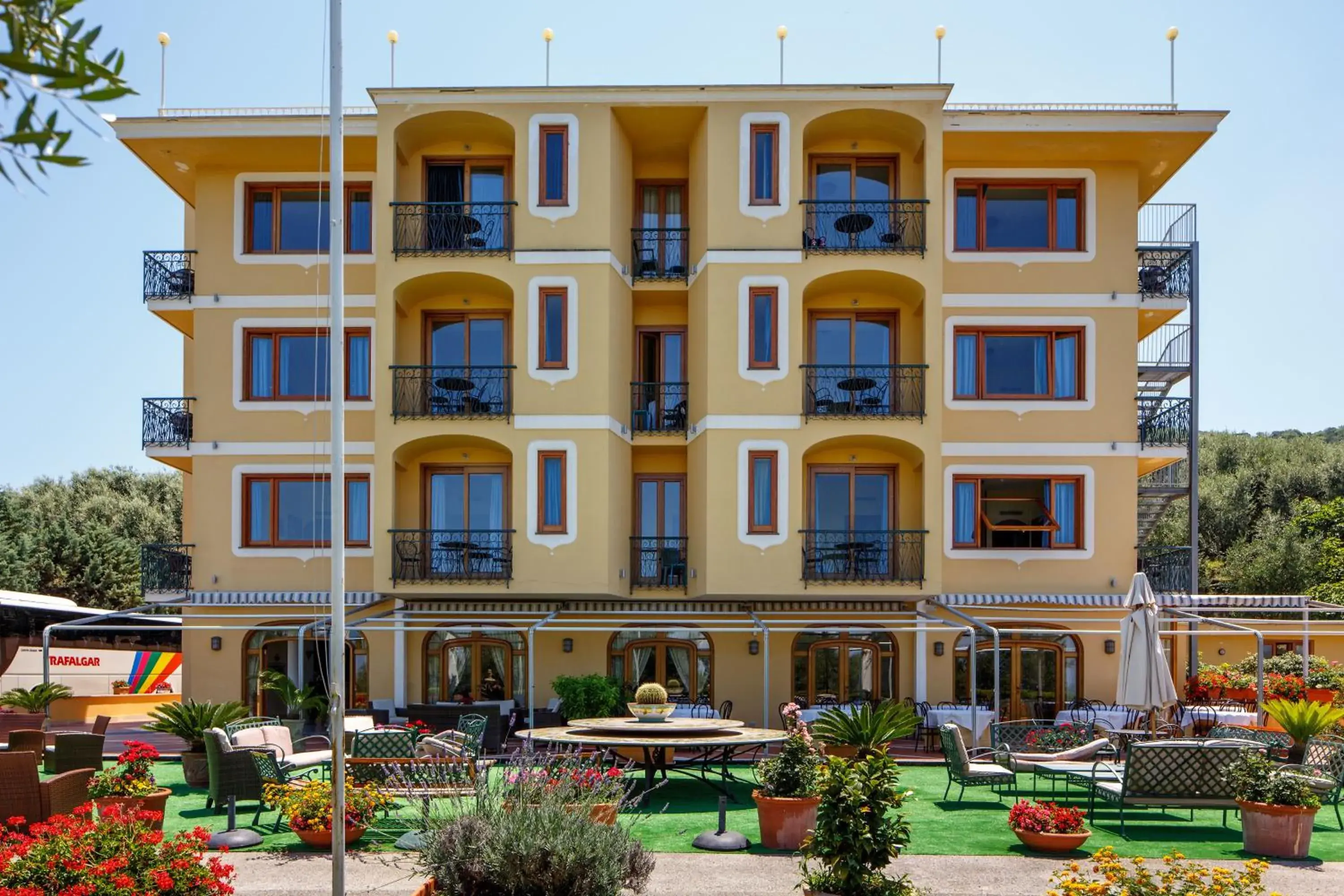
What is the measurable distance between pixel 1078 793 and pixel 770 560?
8.40m

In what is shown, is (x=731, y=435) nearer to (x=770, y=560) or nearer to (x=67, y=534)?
(x=770, y=560)

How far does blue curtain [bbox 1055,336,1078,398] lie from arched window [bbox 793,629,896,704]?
577 cm

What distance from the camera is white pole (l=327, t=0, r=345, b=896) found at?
9.30 meters

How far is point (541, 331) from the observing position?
77.3 feet

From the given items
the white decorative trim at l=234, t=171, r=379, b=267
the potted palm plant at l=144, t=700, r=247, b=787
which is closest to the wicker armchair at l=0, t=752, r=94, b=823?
the potted palm plant at l=144, t=700, r=247, b=787

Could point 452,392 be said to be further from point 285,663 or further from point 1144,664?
point 1144,664

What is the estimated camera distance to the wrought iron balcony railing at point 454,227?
78.2ft

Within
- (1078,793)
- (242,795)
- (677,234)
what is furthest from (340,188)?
Answer: (677,234)

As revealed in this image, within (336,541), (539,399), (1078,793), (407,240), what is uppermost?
(407,240)

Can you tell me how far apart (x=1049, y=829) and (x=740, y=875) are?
3.13 metres

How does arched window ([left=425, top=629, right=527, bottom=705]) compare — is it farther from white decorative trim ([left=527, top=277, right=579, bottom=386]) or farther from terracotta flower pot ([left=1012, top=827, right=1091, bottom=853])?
terracotta flower pot ([left=1012, top=827, right=1091, bottom=853])

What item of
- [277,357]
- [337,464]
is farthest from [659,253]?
[337,464]

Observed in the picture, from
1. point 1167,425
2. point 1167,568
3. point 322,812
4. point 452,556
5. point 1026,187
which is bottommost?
point 322,812

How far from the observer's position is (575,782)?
10.0 m
